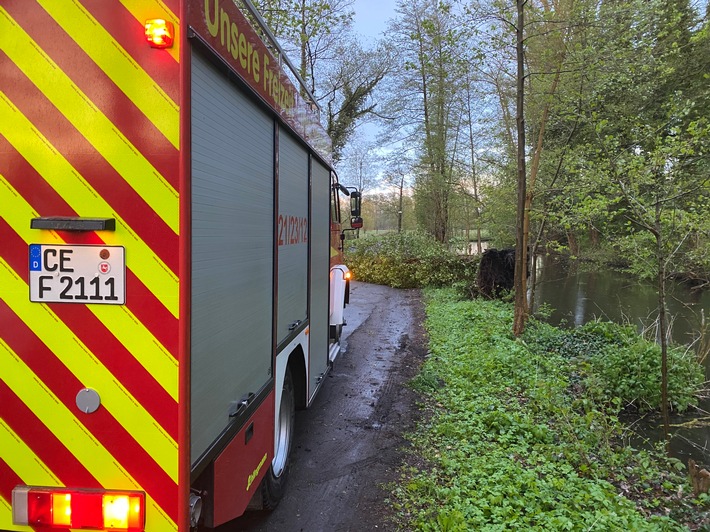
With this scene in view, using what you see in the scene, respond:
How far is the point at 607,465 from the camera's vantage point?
4.27 m

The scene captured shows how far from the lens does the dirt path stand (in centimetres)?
326

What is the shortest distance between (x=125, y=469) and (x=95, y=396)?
30 cm

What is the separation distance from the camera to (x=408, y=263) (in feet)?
60.5

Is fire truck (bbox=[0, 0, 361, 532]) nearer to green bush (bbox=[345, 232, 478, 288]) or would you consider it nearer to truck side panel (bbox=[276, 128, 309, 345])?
truck side panel (bbox=[276, 128, 309, 345])

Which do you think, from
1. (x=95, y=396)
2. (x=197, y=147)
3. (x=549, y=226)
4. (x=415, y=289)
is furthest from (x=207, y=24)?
(x=415, y=289)

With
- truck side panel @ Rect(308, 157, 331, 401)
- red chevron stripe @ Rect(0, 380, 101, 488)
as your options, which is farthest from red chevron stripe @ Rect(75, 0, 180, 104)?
truck side panel @ Rect(308, 157, 331, 401)

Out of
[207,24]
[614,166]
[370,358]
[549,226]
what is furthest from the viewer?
[549,226]

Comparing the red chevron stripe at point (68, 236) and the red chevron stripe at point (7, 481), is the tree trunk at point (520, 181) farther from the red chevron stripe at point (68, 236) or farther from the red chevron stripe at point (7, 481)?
the red chevron stripe at point (7, 481)

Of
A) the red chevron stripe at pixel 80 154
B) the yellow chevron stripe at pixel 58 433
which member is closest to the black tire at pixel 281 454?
the yellow chevron stripe at pixel 58 433

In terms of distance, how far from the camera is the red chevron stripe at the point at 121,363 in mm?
1683

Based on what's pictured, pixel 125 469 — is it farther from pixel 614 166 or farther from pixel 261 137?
pixel 614 166

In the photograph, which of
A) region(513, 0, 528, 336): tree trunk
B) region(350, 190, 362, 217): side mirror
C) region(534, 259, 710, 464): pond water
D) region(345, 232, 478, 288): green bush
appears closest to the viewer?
region(534, 259, 710, 464): pond water

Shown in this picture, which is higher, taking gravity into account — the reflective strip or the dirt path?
the reflective strip

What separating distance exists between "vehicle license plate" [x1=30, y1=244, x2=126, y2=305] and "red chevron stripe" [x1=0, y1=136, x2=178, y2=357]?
0.04m
